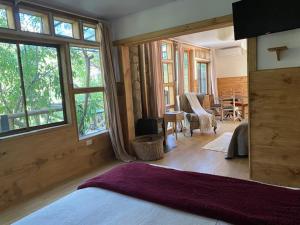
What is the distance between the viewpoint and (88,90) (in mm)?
3676

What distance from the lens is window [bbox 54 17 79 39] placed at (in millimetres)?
3224

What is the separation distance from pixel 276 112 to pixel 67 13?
303cm

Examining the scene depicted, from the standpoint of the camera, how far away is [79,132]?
363cm

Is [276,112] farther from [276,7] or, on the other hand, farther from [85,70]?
[85,70]

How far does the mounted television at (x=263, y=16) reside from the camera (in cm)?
236

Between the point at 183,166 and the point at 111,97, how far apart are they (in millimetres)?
1590

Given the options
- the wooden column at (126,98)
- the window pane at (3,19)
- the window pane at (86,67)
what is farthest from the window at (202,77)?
the window pane at (3,19)

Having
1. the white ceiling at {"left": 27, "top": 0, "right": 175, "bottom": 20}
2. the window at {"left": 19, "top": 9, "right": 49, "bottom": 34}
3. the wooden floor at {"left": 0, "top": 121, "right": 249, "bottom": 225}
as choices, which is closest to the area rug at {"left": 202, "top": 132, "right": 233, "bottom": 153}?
the wooden floor at {"left": 0, "top": 121, "right": 249, "bottom": 225}

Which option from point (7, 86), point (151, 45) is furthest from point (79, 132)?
point (151, 45)

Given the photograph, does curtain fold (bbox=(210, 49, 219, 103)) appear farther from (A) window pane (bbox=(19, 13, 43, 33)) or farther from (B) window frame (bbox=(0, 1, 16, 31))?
(B) window frame (bbox=(0, 1, 16, 31))

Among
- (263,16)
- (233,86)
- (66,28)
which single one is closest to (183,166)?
(263,16)

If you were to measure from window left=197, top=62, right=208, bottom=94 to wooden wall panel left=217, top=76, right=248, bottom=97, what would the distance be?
2.16ft

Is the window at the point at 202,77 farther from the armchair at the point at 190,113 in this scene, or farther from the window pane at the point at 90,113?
the window pane at the point at 90,113

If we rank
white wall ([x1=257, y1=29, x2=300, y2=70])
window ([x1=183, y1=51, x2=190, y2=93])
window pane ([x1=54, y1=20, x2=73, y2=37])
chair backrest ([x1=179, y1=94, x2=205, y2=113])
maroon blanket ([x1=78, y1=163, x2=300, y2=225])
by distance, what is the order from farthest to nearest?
window ([x1=183, y1=51, x2=190, y2=93])
chair backrest ([x1=179, y1=94, x2=205, y2=113])
window pane ([x1=54, y1=20, x2=73, y2=37])
white wall ([x1=257, y1=29, x2=300, y2=70])
maroon blanket ([x1=78, y1=163, x2=300, y2=225])
